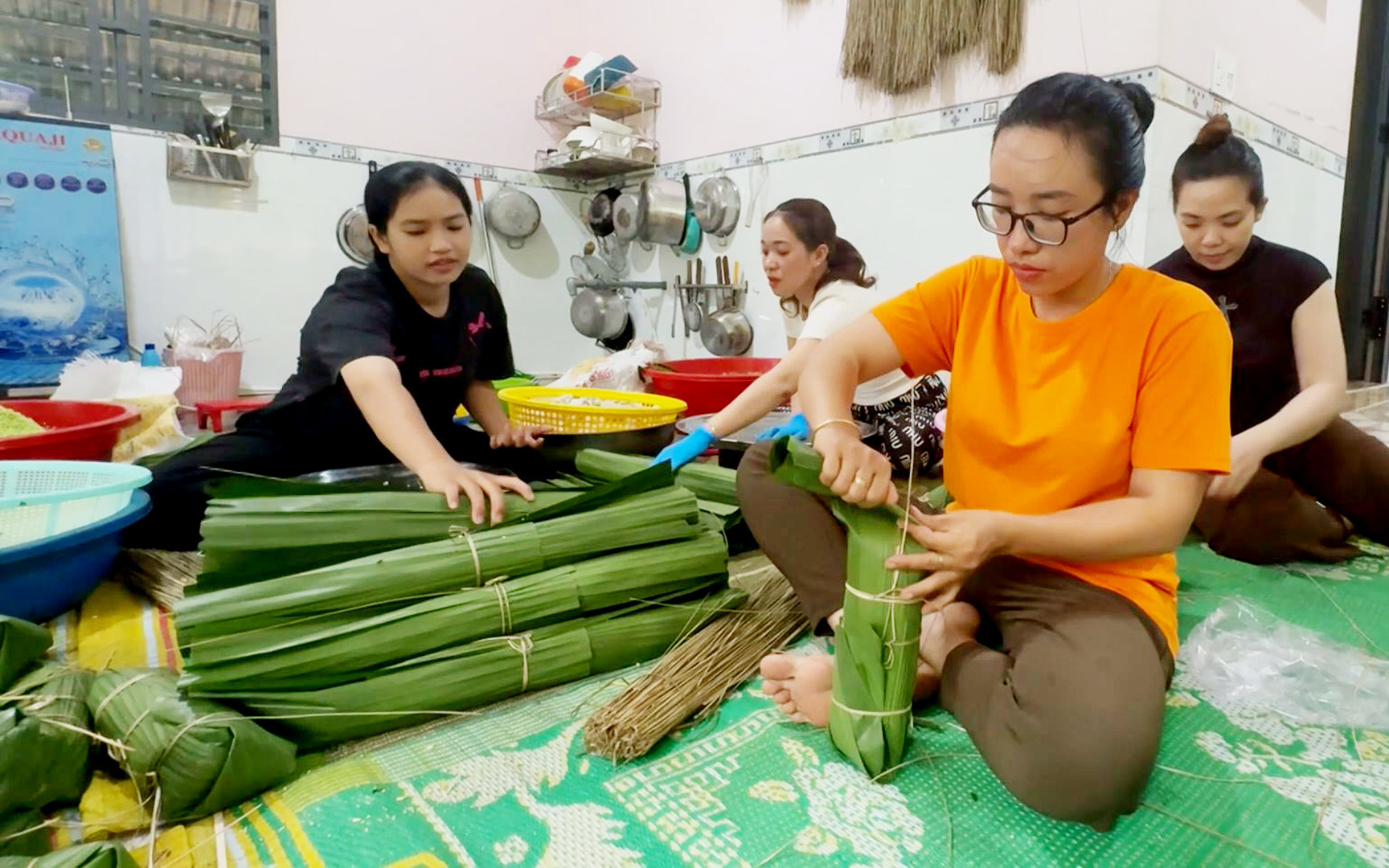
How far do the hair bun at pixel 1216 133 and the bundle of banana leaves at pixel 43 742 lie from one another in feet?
6.80

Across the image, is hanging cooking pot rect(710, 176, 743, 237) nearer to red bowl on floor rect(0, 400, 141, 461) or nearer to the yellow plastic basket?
the yellow plastic basket

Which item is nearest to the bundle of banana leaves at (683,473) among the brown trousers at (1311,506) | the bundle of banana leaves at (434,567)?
the bundle of banana leaves at (434,567)

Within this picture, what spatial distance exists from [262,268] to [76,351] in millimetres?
720

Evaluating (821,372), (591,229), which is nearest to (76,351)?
(591,229)

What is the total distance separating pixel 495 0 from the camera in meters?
3.67

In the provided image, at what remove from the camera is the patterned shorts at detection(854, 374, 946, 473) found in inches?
83.2

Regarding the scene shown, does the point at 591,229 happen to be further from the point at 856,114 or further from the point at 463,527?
the point at 463,527

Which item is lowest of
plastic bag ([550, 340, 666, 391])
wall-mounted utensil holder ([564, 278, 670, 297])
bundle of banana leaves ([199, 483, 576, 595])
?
bundle of banana leaves ([199, 483, 576, 595])

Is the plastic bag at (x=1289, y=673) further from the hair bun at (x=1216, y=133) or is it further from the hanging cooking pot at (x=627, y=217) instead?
the hanging cooking pot at (x=627, y=217)

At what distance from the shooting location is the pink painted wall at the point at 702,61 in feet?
7.47

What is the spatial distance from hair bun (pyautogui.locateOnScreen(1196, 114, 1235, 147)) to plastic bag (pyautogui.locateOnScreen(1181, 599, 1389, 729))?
0.95 metres

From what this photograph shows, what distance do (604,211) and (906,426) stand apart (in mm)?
2153

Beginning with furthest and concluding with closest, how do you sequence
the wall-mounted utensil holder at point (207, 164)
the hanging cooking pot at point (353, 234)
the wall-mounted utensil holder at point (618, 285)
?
the wall-mounted utensil holder at point (618, 285)
the hanging cooking pot at point (353, 234)
the wall-mounted utensil holder at point (207, 164)

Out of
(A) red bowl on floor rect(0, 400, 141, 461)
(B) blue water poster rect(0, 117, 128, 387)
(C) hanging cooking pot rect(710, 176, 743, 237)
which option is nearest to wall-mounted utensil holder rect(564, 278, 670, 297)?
(C) hanging cooking pot rect(710, 176, 743, 237)
